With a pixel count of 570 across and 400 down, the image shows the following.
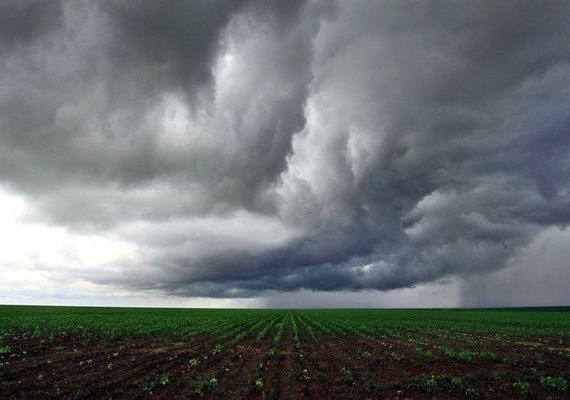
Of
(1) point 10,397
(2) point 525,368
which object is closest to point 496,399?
(2) point 525,368

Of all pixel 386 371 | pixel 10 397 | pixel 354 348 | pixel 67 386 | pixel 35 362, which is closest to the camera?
pixel 10 397

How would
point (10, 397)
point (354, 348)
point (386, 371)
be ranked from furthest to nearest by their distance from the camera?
1. point (354, 348)
2. point (386, 371)
3. point (10, 397)

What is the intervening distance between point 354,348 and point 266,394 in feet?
51.8

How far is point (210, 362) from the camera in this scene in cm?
2133

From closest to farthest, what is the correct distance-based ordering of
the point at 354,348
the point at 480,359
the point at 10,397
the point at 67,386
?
the point at 10,397 < the point at 67,386 < the point at 480,359 < the point at 354,348

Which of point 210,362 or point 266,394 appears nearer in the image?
point 266,394

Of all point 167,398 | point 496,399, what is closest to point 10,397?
point 167,398

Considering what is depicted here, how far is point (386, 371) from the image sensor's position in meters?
19.0

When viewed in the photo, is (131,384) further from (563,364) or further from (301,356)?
(563,364)

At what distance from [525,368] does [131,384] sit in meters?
18.8

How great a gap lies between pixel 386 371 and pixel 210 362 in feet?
30.4

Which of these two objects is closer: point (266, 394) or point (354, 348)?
point (266, 394)

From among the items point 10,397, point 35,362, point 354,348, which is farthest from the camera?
point 354,348

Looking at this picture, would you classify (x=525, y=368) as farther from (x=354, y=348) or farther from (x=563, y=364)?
(x=354, y=348)
